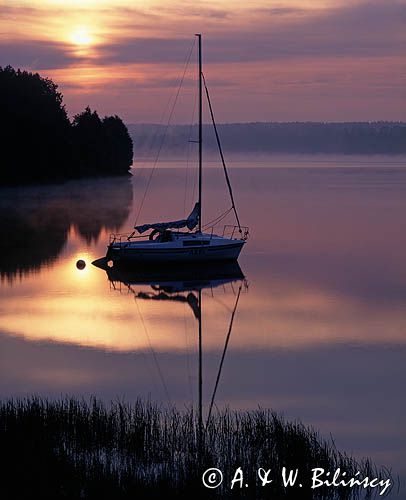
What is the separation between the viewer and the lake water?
22281mm

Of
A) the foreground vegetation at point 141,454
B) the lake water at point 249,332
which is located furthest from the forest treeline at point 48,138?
the foreground vegetation at point 141,454

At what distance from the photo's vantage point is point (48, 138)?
11962 centimetres

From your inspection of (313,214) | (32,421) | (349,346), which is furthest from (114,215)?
(32,421)

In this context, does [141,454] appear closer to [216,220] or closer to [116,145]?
[216,220]

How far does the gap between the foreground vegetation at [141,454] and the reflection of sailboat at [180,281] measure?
15396mm

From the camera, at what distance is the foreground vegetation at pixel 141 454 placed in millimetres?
15258

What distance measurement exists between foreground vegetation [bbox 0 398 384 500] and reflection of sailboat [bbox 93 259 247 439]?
15396 mm

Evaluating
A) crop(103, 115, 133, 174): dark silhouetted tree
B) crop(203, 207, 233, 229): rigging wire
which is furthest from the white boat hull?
crop(103, 115, 133, 174): dark silhouetted tree

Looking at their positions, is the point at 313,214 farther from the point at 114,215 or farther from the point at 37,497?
the point at 37,497

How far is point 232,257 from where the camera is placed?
44.9 m

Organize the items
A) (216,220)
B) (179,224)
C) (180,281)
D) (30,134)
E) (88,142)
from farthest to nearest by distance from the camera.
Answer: (88,142) < (30,134) < (216,220) < (179,224) < (180,281)

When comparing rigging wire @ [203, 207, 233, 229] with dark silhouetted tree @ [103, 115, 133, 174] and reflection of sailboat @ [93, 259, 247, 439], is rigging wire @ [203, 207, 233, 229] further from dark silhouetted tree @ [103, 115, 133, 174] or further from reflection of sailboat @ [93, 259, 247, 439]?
dark silhouetted tree @ [103, 115, 133, 174]

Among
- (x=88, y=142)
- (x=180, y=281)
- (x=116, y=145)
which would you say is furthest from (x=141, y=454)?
(x=116, y=145)

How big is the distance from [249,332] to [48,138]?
9316 centimetres
